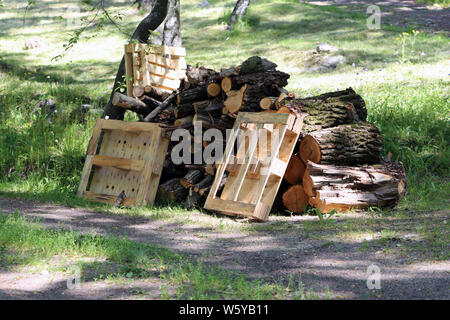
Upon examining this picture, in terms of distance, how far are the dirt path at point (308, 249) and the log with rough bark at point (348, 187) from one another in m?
0.23

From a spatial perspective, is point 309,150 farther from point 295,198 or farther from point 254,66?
point 254,66

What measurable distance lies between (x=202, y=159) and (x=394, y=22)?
11.6 meters

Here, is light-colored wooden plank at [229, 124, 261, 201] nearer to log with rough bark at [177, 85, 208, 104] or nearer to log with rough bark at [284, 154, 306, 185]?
log with rough bark at [284, 154, 306, 185]

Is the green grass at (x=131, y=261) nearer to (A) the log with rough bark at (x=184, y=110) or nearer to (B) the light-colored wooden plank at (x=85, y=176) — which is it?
(B) the light-colored wooden plank at (x=85, y=176)

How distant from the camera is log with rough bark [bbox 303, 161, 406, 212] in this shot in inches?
247

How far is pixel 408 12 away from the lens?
59.4ft

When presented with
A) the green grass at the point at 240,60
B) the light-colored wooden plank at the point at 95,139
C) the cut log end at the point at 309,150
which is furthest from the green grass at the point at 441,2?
the light-colored wooden plank at the point at 95,139

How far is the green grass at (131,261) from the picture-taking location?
3764mm

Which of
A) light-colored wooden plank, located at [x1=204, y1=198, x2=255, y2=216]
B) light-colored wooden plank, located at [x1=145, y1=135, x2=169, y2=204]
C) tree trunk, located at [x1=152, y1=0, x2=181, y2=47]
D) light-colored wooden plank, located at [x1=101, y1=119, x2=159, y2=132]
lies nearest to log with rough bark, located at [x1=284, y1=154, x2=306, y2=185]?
light-colored wooden plank, located at [x1=204, y1=198, x2=255, y2=216]

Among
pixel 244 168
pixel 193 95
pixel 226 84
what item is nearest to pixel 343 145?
pixel 244 168

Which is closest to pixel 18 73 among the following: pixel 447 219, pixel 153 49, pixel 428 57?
pixel 153 49

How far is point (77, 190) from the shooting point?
7699 mm
